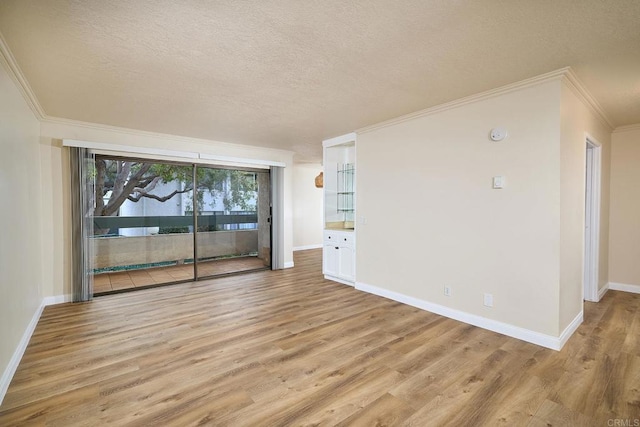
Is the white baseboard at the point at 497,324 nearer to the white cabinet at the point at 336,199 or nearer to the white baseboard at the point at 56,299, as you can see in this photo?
the white cabinet at the point at 336,199

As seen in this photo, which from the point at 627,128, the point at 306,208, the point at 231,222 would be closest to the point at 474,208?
the point at 627,128

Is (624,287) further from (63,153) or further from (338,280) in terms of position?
(63,153)

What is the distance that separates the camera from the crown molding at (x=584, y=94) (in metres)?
2.67

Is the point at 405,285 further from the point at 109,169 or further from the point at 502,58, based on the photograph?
the point at 109,169

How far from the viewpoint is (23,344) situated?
2678 millimetres

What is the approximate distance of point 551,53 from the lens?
7.57ft

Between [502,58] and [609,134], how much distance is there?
341 cm

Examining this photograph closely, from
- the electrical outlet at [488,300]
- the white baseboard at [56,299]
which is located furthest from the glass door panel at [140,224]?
the electrical outlet at [488,300]

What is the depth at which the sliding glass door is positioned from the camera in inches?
179

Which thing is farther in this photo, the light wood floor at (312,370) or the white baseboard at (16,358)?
the white baseboard at (16,358)

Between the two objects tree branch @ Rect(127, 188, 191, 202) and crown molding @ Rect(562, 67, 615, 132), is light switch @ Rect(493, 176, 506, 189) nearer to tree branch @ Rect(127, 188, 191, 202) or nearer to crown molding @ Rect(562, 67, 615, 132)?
crown molding @ Rect(562, 67, 615, 132)

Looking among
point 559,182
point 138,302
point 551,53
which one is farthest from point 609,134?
point 138,302

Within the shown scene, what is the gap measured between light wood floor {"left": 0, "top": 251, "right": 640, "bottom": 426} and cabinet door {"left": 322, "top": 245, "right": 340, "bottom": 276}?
135 cm

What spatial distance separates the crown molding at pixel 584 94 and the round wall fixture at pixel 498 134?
0.61 meters
